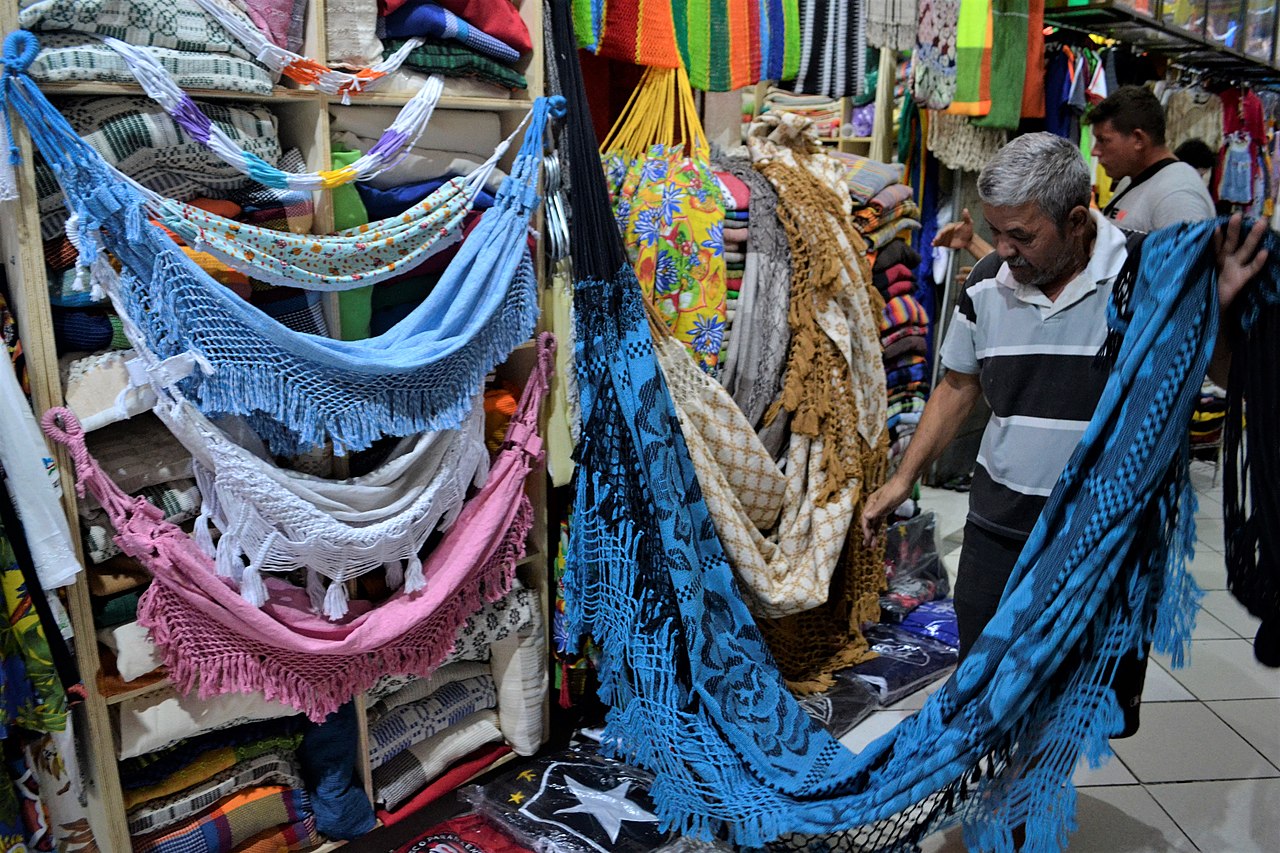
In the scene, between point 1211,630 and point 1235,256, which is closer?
point 1235,256

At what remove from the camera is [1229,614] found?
3.45 m

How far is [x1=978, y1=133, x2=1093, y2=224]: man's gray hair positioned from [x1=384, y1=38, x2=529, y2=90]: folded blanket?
1.05 metres

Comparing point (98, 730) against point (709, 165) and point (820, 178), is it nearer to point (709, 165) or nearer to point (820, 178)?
point (709, 165)

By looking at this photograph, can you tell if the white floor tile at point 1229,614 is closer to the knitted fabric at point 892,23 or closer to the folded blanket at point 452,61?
the knitted fabric at point 892,23

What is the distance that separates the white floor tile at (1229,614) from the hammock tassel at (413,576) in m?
2.64

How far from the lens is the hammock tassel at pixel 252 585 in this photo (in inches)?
72.6

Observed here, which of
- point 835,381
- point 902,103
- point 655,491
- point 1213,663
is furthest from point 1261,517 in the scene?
point 902,103

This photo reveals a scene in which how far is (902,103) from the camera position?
13.0 feet

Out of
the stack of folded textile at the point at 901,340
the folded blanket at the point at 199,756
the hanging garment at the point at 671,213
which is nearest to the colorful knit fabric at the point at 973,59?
the stack of folded textile at the point at 901,340

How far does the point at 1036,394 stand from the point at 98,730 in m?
1.79

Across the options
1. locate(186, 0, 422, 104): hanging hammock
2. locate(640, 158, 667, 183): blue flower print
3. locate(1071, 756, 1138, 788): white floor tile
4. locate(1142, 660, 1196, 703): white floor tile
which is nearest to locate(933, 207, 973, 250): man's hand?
locate(640, 158, 667, 183): blue flower print

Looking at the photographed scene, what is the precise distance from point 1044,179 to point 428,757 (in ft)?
5.92

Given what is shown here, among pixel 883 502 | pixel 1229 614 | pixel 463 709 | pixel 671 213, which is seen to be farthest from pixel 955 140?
pixel 463 709

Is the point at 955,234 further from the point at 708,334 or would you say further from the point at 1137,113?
the point at 1137,113
